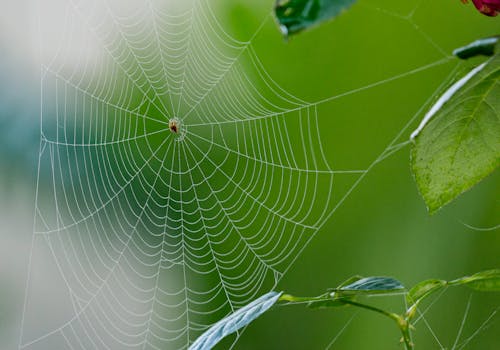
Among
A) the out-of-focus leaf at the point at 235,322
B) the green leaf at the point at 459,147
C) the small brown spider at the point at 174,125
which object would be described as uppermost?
the small brown spider at the point at 174,125

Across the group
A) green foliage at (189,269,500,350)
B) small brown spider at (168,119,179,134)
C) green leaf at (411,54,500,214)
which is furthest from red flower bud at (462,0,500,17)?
small brown spider at (168,119,179,134)

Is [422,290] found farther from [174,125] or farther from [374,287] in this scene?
[174,125]

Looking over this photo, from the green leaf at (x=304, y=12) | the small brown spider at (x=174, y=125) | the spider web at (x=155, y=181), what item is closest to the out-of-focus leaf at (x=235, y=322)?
the green leaf at (x=304, y=12)

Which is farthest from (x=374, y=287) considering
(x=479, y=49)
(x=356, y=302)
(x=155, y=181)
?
(x=155, y=181)

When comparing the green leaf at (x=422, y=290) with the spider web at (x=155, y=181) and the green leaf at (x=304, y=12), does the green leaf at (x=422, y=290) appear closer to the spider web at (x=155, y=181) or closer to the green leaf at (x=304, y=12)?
the green leaf at (x=304, y=12)

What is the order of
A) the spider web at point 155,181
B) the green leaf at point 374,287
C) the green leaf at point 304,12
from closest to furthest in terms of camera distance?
1. the green leaf at point 304,12
2. the green leaf at point 374,287
3. the spider web at point 155,181

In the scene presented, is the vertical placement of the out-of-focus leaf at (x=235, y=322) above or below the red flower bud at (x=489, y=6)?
below

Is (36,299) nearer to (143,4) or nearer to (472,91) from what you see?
(143,4)

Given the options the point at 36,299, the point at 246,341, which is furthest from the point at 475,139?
→ the point at 36,299
